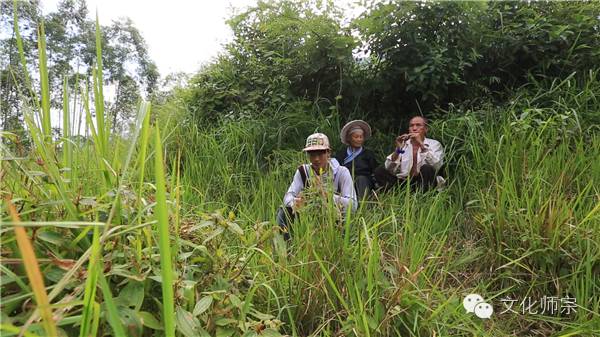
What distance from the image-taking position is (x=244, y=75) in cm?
449

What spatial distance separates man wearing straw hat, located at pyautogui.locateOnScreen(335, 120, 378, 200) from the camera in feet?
10.4

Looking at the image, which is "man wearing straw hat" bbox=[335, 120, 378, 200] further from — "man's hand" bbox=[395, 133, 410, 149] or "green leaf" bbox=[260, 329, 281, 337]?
"green leaf" bbox=[260, 329, 281, 337]

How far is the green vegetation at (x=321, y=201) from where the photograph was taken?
0.70 meters

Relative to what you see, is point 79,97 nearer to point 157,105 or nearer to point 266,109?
point 266,109

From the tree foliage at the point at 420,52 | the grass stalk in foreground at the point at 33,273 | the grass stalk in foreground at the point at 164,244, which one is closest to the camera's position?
the grass stalk in foreground at the point at 33,273

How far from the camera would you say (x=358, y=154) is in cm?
324

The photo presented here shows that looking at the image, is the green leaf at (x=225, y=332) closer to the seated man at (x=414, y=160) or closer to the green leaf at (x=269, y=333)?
the green leaf at (x=269, y=333)

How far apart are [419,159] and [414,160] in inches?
1.5

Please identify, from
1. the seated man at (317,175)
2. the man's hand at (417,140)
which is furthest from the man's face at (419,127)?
the seated man at (317,175)

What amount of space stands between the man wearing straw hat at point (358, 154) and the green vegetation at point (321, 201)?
364 mm

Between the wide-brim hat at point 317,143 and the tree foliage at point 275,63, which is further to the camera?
the tree foliage at point 275,63

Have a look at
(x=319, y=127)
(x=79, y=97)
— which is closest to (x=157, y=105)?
(x=319, y=127)

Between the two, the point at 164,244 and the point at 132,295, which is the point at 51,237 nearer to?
the point at 132,295

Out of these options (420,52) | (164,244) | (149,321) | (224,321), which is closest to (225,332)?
(224,321)
